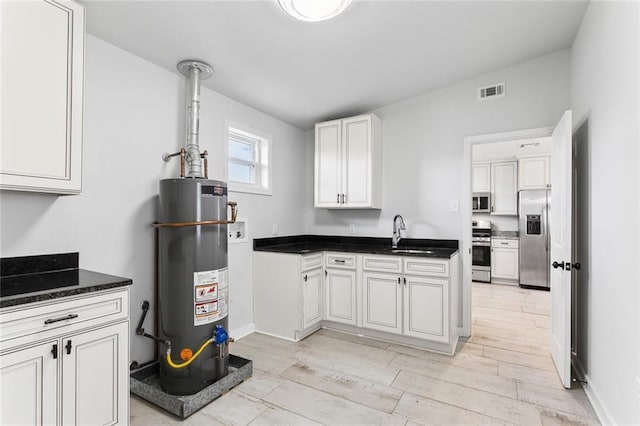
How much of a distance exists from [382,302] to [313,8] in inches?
99.3

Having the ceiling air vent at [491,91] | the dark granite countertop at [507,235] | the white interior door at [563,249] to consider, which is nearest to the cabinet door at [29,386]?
the white interior door at [563,249]

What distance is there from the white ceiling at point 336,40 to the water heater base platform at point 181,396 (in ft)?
7.66

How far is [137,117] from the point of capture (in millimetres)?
2346

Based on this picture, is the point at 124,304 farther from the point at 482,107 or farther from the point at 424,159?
the point at 482,107

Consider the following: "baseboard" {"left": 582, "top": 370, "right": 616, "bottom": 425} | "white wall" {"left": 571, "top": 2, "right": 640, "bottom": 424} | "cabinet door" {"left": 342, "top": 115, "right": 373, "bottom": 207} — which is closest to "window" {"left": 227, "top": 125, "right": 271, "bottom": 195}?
"cabinet door" {"left": 342, "top": 115, "right": 373, "bottom": 207}

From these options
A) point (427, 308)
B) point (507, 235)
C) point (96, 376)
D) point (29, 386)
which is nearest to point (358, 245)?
point (427, 308)

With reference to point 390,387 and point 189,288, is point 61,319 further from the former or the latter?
point 390,387

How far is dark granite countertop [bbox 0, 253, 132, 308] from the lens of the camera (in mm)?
→ 1348

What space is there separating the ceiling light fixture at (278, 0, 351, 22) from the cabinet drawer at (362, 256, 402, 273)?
2110 mm

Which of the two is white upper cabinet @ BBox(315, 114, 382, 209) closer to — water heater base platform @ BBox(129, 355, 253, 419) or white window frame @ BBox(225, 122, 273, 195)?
white window frame @ BBox(225, 122, 273, 195)

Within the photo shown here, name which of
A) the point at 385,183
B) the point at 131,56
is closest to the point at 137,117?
the point at 131,56

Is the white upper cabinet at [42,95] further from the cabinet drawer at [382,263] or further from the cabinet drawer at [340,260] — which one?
the cabinet drawer at [382,263]

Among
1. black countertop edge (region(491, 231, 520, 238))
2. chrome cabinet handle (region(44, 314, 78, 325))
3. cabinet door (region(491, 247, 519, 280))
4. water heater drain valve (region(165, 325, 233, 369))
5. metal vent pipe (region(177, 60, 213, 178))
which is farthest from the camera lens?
black countertop edge (region(491, 231, 520, 238))

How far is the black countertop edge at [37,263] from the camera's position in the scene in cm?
169
